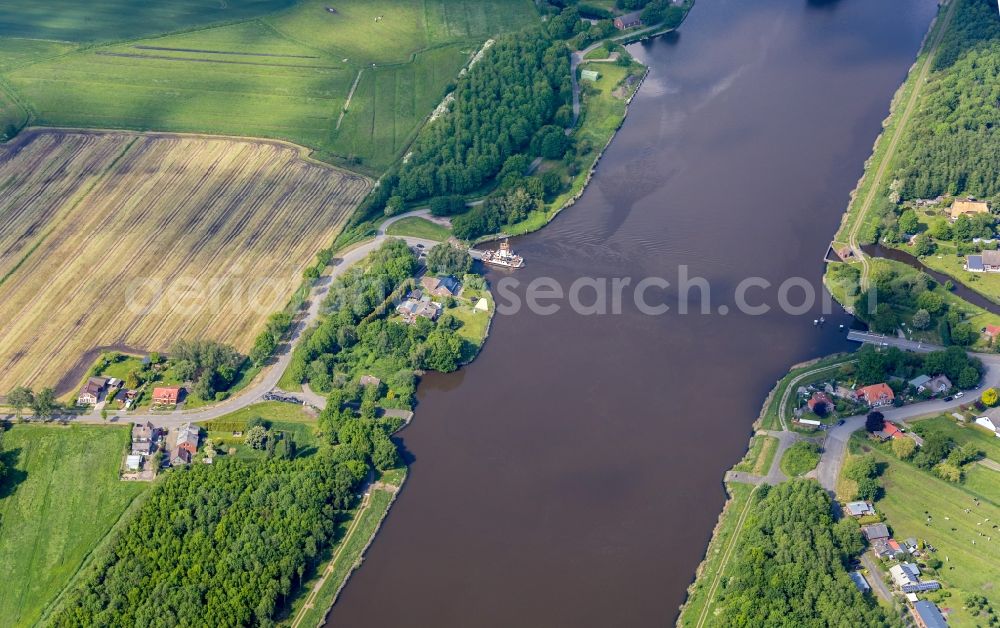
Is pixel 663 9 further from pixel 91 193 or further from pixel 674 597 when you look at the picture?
pixel 674 597

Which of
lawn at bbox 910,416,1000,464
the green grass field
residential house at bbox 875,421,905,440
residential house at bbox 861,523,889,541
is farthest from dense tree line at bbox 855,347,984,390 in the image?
the green grass field

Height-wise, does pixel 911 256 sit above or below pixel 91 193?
above

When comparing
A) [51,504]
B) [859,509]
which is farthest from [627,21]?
[51,504]

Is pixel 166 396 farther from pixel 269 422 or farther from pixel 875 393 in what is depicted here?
pixel 875 393

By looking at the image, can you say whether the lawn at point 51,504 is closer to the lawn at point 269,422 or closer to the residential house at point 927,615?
the lawn at point 269,422

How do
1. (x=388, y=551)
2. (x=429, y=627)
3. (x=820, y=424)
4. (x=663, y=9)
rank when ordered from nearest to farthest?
(x=429, y=627), (x=388, y=551), (x=820, y=424), (x=663, y=9)

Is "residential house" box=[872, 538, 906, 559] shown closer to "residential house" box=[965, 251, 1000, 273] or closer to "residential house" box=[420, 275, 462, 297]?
"residential house" box=[965, 251, 1000, 273]

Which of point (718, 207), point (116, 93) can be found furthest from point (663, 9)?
point (116, 93)
